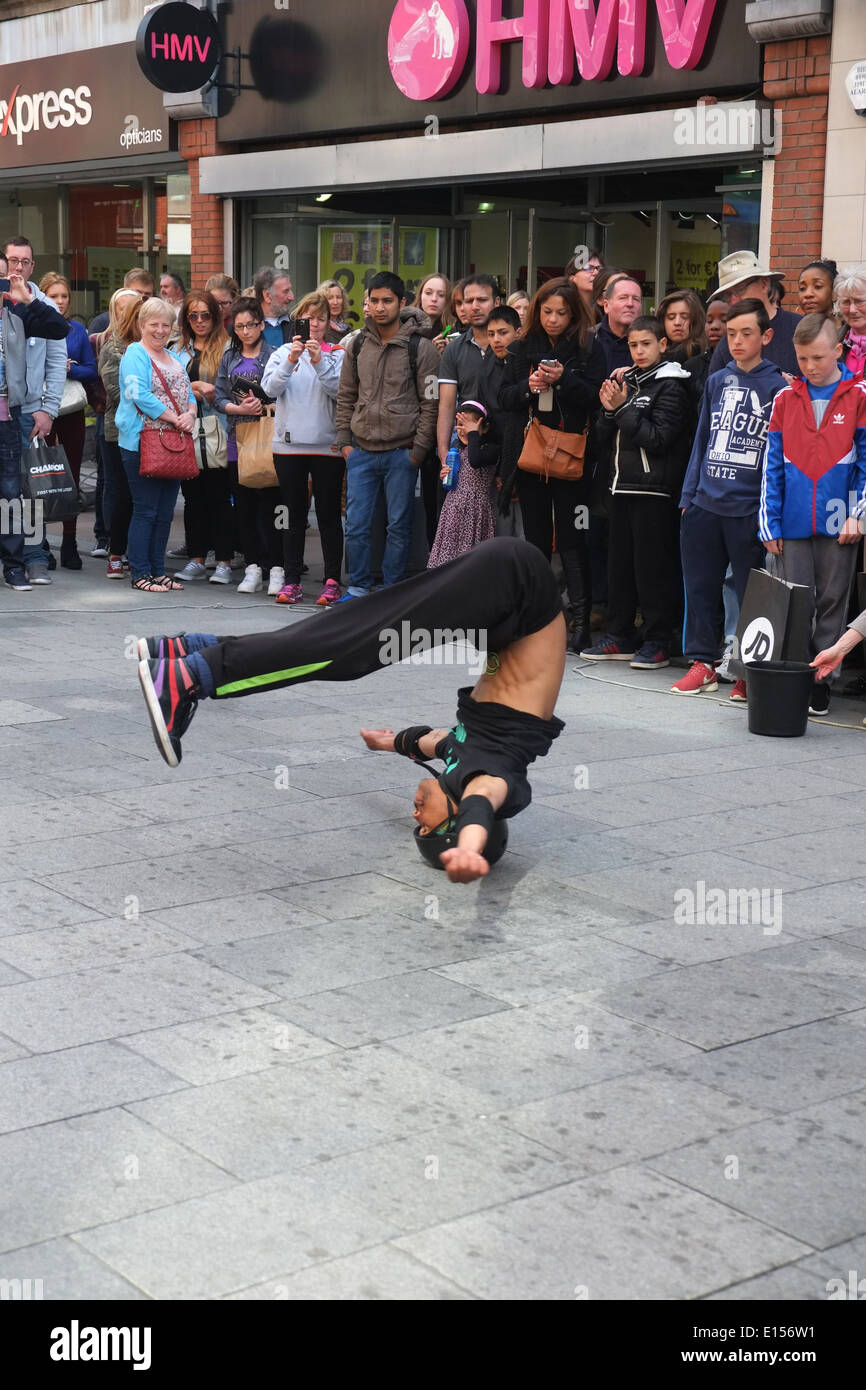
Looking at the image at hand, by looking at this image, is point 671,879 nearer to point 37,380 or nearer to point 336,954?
point 336,954

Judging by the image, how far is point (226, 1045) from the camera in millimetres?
4059

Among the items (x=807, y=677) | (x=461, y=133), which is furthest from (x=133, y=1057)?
(x=461, y=133)

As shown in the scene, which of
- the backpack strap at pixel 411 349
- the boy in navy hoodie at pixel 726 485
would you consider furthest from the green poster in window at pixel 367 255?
the boy in navy hoodie at pixel 726 485

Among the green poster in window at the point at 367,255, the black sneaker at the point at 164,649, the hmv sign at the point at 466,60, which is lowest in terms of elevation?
the black sneaker at the point at 164,649

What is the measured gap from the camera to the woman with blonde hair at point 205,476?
11781 mm

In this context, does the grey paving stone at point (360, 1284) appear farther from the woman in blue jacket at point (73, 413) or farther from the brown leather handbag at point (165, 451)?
the woman in blue jacket at point (73, 413)

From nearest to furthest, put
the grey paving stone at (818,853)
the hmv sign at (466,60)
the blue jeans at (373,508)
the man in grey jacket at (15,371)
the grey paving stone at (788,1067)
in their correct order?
1. the grey paving stone at (788,1067)
2. the grey paving stone at (818,853)
3. the blue jeans at (373,508)
4. the man in grey jacket at (15,371)
5. the hmv sign at (466,60)

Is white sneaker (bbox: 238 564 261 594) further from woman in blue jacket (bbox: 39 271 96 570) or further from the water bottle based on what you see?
the water bottle

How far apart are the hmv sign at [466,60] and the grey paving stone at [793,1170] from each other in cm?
929

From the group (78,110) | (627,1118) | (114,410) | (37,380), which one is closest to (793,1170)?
(627,1118)

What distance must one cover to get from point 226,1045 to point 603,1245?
1.22 m

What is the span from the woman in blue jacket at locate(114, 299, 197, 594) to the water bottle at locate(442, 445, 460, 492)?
81.5 inches

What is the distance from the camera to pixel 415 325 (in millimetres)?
10594

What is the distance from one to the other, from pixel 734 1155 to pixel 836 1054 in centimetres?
67
